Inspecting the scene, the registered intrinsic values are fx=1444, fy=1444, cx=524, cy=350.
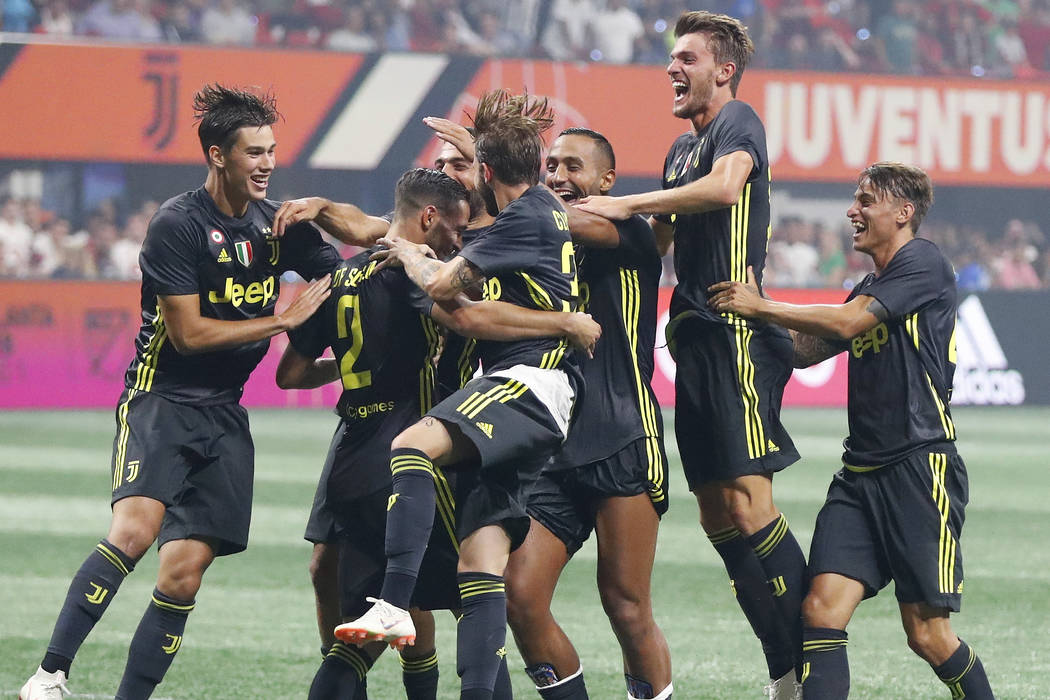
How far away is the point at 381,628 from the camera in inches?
162

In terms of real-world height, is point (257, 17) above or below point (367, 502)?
above

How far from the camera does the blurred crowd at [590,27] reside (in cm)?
1944

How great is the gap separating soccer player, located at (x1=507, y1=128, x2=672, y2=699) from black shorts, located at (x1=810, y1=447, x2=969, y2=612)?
602 millimetres

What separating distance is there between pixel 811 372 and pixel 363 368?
14028mm

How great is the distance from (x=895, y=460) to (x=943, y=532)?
28cm

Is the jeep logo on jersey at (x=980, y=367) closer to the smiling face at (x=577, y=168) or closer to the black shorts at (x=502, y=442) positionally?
the smiling face at (x=577, y=168)

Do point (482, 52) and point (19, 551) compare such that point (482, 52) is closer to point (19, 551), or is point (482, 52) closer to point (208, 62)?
point (208, 62)

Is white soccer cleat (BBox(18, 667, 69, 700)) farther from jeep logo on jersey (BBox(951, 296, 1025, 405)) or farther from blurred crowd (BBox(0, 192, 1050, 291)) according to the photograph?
jeep logo on jersey (BBox(951, 296, 1025, 405))

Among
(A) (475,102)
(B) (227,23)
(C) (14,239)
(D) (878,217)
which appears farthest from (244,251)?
(B) (227,23)

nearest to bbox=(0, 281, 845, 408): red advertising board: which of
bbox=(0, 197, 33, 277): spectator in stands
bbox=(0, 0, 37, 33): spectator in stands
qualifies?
bbox=(0, 197, 33, 277): spectator in stands

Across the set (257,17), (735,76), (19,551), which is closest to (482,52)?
(257,17)

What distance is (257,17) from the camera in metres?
20.2

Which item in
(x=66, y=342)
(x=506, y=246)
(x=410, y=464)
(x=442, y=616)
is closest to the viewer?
(x=410, y=464)

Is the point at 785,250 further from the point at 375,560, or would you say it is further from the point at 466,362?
the point at 375,560
